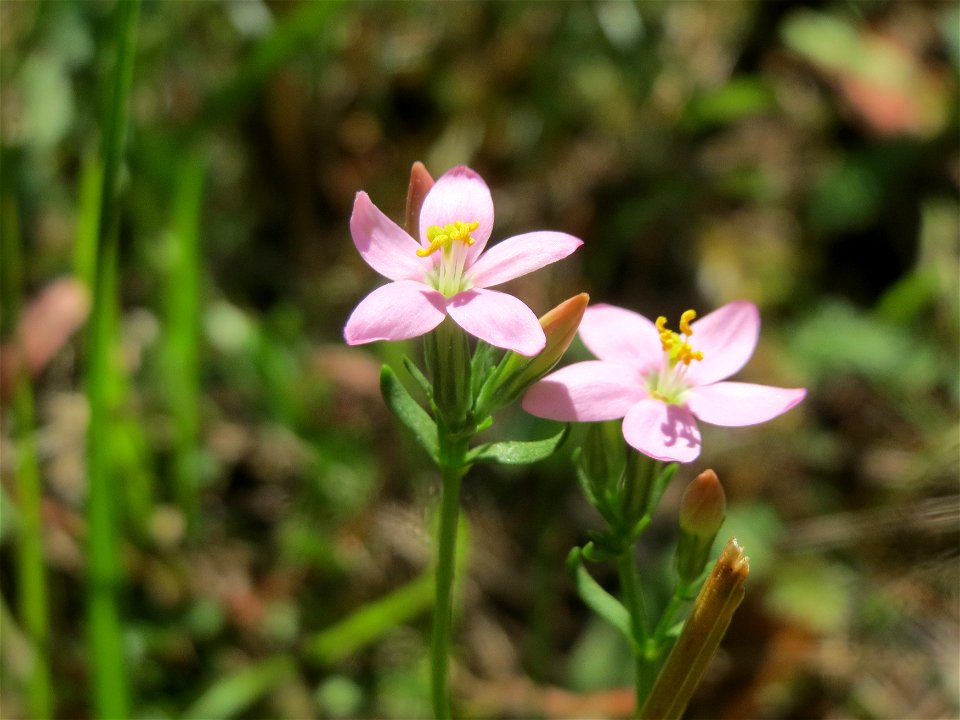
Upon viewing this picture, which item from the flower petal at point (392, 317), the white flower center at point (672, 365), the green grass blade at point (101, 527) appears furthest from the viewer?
the green grass blade at point (101, 527)

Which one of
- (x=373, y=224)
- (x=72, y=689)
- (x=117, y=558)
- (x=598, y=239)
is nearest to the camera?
(x=373, y=224)

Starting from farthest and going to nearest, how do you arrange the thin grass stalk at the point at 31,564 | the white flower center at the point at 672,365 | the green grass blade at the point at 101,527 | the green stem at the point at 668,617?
1. the thin grass stalk at the point at 31,564
2. the green grass blade at the point at 101,527
3. the white flower center at the point at 672,365
4. the green stem at the point at 668,617

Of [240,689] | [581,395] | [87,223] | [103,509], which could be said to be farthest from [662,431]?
[87,223]

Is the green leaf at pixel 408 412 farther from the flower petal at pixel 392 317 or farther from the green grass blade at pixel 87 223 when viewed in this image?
the green grass blade at pixel 87 223

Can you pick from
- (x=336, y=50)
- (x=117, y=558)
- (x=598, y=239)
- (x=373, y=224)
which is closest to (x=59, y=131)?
(x=336, y=50)

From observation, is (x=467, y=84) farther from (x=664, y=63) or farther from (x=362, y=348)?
(x=362, y=348)

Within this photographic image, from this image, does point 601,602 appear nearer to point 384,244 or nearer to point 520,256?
point 520,256

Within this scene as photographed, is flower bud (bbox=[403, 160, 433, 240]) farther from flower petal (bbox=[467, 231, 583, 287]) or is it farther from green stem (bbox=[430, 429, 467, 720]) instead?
green stem (bbox=[430, 429, 467, 720])

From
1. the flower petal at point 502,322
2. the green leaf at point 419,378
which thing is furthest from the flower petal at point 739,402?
the green leaf at point 419,378
